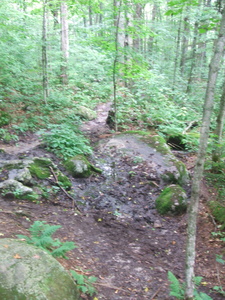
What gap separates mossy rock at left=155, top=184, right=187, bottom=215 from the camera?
19.7 feet

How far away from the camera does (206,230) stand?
5.21m

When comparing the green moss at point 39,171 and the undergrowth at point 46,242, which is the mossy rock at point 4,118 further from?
the undergrowth at point 46,242

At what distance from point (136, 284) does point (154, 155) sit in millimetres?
5197

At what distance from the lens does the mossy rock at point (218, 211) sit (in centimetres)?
525

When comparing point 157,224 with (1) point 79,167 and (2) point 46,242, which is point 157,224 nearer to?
(1) point 79,167

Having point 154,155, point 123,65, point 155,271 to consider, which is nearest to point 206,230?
point 155,271

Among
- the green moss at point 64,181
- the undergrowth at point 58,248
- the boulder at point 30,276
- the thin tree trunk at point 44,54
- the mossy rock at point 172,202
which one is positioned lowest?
the mossy rock at point 172,202

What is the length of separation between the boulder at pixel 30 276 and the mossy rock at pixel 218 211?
12.3 feet

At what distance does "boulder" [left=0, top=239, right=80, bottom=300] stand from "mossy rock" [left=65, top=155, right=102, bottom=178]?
4195mm

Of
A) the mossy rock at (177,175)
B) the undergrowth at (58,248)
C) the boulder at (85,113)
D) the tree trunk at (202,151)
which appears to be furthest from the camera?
the boulder at (85,113)

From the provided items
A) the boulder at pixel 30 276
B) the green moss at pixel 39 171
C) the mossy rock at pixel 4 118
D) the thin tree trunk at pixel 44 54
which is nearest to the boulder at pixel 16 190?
the green moss at pixel 39 171

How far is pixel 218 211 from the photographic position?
5.54 meters

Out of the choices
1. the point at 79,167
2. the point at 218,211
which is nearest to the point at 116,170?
the point at 79,167

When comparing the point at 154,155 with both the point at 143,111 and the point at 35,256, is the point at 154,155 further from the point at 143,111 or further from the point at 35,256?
the point at 35,256
